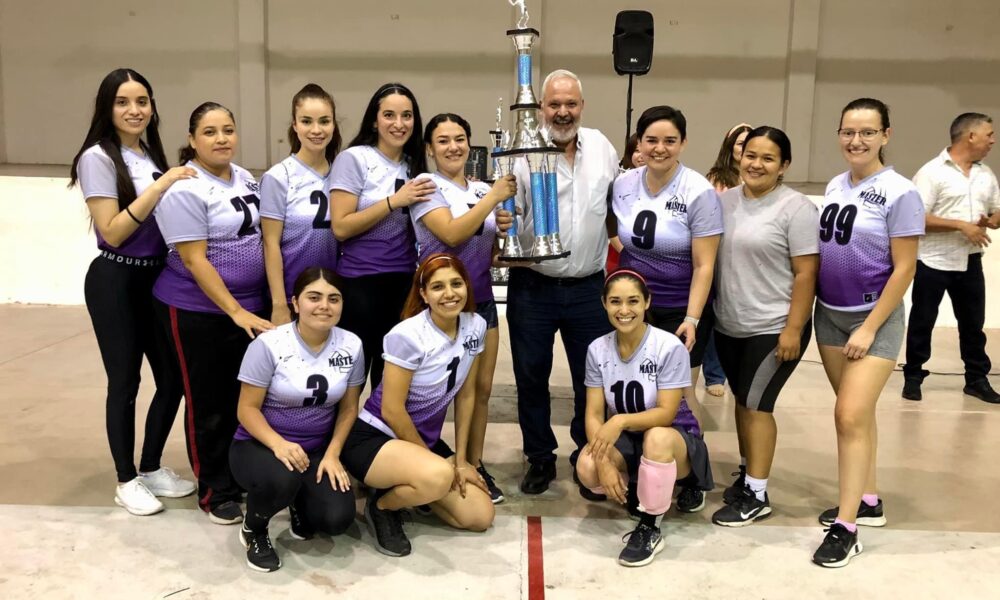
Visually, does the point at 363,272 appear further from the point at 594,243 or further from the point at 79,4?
the point at 79,4

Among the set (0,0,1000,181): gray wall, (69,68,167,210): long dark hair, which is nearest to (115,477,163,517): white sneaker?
(69,68,167,210): long dark hair

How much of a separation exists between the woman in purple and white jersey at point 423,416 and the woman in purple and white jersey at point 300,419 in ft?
0.34

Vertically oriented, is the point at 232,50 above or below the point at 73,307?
above

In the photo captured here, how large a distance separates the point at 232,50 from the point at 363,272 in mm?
9323

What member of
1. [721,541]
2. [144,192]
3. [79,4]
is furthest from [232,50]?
[721,541]

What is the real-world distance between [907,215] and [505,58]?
9.08 metres

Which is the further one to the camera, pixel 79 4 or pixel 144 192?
pixel 79 4

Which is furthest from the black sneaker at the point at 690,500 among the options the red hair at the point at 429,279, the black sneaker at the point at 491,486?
the red hair at the point at 429,279

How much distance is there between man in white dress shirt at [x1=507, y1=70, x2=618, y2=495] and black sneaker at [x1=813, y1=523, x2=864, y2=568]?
91 centimetres

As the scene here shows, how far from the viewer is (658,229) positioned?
9.94 ft

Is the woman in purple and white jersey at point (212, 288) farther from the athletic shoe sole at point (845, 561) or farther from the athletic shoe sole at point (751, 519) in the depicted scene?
the athletic shoe sole at point (845, 561)

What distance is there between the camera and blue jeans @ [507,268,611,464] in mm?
3230

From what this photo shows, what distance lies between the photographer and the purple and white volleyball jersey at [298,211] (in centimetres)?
292

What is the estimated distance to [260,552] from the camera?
263 centimetres
